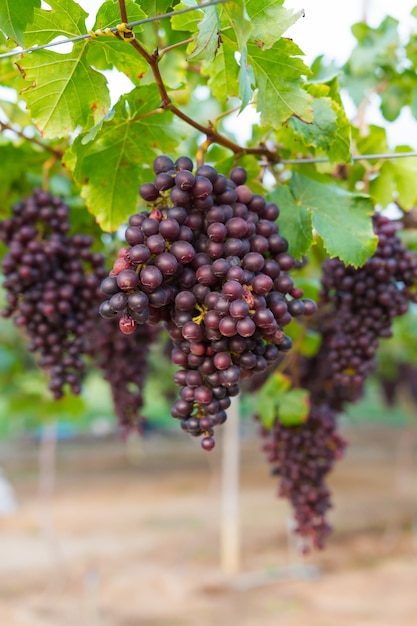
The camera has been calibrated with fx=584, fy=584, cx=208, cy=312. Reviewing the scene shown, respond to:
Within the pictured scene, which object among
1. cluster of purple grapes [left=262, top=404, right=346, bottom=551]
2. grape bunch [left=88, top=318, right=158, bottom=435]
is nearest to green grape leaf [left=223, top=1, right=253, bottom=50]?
grape bunch [left=88, top=318, right=158, bottom=435]

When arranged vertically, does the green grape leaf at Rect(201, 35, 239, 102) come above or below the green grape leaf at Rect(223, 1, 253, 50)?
above

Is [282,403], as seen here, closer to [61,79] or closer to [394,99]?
[394,99]

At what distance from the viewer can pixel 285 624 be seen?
620 centimetres

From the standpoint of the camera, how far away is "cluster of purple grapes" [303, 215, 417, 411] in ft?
5.75

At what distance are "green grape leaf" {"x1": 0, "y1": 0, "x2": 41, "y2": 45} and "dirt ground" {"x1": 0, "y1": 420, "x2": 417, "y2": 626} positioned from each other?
20.7ft

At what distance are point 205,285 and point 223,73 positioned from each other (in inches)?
24.1

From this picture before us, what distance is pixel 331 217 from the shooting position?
1.47m

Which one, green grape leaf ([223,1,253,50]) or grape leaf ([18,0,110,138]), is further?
grape leaf ([18,0,110,138])

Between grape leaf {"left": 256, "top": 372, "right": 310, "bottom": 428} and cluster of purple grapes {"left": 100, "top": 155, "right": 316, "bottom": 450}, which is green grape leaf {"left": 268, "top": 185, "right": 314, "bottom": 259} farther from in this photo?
grape leaf {"left": 256, "top": 372, "right": 310, "bottom": 428}

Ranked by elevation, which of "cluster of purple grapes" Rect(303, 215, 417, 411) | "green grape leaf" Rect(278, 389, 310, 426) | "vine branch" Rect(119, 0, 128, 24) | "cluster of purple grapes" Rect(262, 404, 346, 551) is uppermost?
"vine branch" Rect(119, 0, 128, 24)

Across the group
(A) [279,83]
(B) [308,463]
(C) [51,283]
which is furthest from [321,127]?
(B) [308,463]

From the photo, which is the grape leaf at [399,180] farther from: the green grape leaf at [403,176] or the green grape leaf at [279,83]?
the green grape leaf at [279,83]

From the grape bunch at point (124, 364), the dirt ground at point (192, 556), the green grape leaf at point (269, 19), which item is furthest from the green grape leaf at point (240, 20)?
the dirt ground at point (192, 556)

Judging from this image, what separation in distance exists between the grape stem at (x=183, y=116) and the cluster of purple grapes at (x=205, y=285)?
0.43ft
